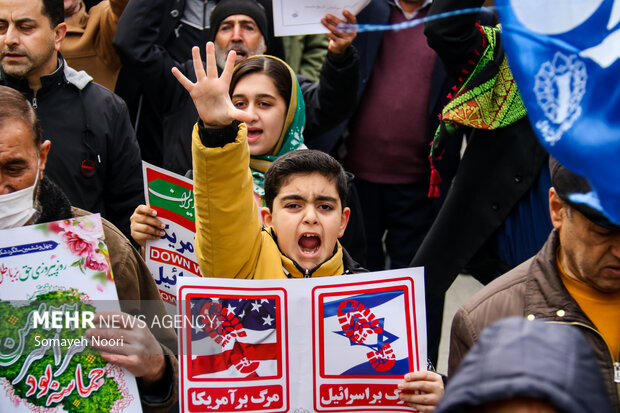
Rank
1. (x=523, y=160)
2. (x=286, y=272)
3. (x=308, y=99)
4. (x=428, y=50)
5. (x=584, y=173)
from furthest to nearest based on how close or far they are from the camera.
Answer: (x=428, y=50) < (x=308, y=99) < (x=523, y=160) < (x=286, y=272) < (x=584, y=173)

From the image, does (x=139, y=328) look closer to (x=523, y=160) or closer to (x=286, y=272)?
(x=286, y=272)

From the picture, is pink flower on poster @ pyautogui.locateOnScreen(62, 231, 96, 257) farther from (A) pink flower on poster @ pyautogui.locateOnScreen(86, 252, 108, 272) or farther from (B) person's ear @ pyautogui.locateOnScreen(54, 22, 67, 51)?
(B) person's ear @ pyautogui.locateOnScreen(54, 22, 67, 51)

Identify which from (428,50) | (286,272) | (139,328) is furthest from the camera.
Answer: (428,50)

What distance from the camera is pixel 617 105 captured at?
198 centimetres

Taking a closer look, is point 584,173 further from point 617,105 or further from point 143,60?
point 143,60

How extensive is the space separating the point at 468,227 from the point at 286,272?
1.20m

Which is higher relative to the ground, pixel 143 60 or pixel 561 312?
pixel 143 60

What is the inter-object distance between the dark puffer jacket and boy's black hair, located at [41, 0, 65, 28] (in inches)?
120

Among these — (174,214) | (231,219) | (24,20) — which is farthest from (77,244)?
(24,20)

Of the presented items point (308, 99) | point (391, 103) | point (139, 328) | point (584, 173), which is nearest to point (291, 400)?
point (139, 328)

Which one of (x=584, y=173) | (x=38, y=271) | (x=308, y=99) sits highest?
(x=308, y=99)

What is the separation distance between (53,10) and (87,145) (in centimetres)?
67

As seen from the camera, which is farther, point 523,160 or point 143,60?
point 143,60

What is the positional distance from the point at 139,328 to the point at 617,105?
1401mm
